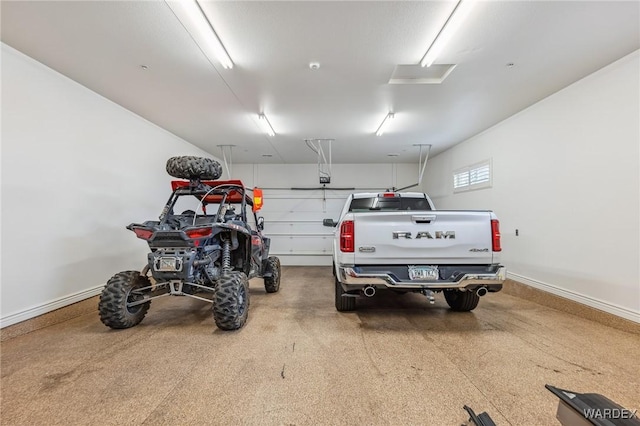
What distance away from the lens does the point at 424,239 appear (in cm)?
280

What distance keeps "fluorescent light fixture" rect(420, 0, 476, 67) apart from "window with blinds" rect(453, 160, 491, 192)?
3414 millimetres

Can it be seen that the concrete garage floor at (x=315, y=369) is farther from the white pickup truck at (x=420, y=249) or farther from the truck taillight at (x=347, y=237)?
the truck taillight at (x=347, y=237)

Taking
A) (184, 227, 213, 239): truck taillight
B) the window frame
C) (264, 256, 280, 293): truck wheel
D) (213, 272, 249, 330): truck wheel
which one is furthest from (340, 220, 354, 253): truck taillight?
the window frame

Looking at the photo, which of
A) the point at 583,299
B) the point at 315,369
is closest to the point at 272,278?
the point at 315,369

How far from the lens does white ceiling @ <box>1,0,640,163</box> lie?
2.23 m

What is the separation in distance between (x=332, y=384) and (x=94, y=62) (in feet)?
13.9

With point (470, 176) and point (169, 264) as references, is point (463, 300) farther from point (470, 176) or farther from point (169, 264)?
point (169, 264)

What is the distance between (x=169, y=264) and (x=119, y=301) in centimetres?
72

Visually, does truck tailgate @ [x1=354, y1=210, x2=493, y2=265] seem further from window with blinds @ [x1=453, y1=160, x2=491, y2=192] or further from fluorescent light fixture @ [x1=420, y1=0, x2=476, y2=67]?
window with blinds @ [x1=453, y1=160, x2=491, y2=192]

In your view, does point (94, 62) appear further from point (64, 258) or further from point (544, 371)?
point (544, 371)

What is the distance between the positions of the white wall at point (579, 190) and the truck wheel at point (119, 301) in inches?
224

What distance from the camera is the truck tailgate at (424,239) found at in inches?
110

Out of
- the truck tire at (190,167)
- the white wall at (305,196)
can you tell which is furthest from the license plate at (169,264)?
the white wall at (305,196)

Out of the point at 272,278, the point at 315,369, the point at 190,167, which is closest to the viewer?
the point at 315,369
